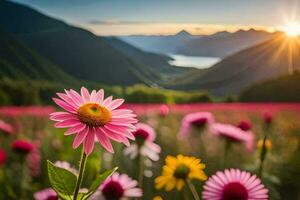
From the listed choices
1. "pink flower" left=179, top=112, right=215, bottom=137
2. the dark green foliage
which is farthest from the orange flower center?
the dark green foliage

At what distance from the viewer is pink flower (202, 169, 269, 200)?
614 mm

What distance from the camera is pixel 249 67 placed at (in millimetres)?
1993

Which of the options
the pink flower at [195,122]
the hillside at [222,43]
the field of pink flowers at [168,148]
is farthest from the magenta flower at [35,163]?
the pink flower at [195,122]

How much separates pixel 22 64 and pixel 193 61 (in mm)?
820

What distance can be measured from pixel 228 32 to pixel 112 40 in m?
0.32

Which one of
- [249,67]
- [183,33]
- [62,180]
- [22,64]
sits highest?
[249,67]

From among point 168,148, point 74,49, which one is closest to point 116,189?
point 168,148

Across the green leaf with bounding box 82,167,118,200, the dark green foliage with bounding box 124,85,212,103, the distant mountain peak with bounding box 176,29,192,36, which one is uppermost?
the distant mountain peak with bounding box 176,29,192,36

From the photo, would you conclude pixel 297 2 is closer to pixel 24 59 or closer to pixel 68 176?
pixel 24 59

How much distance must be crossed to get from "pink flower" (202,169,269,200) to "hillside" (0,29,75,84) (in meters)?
1.40

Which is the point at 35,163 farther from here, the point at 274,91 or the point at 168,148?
the point at 274,91

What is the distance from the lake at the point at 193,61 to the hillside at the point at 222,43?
11 mm

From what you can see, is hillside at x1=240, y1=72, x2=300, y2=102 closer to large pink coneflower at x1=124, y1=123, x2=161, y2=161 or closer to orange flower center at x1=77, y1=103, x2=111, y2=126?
large pink coneflower at x1=124, y1=123, x2=161, y2=161

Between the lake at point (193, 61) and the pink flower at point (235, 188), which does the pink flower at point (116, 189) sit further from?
the lake at point (193, 61)
